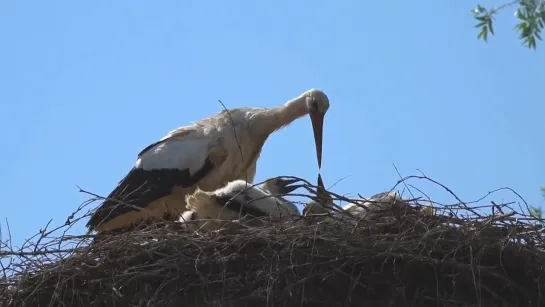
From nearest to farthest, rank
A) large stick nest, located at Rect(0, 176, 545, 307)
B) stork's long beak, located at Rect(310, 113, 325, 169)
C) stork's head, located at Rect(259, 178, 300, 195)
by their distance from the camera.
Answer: large stick nest, located at Rect(0, 176, 545, 307), stork's head, located at Rect(259, 178, 300, 195), stork's long beak, located at Rect(310, 113, 325, 169)

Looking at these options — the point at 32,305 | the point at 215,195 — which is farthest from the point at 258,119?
the point at 32,305

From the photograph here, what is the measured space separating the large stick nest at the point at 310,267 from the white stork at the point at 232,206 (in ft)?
1.25

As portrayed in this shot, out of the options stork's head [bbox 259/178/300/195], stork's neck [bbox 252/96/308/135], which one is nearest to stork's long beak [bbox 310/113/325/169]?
stork's neck [bbox 252/96/308/135]

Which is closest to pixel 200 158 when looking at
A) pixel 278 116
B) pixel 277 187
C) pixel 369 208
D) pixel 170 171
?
pixel 170 171

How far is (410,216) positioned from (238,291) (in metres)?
0.89

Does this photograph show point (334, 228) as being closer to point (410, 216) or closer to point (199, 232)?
point (410, 216)

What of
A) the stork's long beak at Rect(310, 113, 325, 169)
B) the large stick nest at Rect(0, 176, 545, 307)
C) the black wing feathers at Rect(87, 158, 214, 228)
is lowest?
the large stick nest at Rect(0, 176, 545, 307)

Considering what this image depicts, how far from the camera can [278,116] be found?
28.2 feet

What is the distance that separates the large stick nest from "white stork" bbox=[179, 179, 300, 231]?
380 mm

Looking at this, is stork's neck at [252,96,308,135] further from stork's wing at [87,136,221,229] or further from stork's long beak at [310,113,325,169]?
stork's wing at [87,136,221,229]

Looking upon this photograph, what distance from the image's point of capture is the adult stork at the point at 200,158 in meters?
8.11

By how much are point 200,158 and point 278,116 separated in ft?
2.48

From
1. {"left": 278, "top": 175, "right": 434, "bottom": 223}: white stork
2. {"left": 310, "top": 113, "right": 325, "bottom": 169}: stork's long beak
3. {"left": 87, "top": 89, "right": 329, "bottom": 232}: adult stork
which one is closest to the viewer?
{"left": 278, "top": 175, "right": 434, "bottom": 223}: white stork

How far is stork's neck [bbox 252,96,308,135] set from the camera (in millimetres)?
8570
